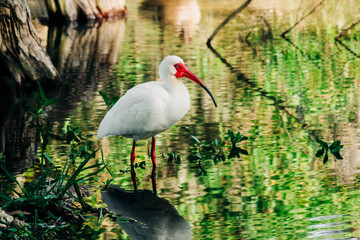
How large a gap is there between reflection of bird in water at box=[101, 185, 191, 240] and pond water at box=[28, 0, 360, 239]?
0.07 meters

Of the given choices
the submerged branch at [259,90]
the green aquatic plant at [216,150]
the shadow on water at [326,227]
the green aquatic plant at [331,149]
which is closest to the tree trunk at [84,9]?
the submerged branch at [259,90]

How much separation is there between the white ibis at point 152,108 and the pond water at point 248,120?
0.42m

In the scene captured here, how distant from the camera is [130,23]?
2178cm

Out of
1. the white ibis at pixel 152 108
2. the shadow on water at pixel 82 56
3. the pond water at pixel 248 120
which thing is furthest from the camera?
the shadow on water at pixel 82 56

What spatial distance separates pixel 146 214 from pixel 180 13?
19.0m

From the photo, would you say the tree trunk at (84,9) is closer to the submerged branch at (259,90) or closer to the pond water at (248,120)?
the pond water at (248,120)

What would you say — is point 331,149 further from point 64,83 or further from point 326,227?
point 64,83

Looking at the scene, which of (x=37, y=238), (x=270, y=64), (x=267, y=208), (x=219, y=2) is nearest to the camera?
(x=37, y=238)

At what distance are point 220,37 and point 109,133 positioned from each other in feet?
35.8

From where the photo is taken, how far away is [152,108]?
617 centimetres

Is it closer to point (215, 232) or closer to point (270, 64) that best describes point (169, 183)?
point (215, 232)

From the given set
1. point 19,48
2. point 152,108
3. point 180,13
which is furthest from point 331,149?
point 180,13

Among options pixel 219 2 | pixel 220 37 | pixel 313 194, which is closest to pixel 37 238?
pixel 313 194

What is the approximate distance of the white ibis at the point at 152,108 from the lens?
6.20 metres
